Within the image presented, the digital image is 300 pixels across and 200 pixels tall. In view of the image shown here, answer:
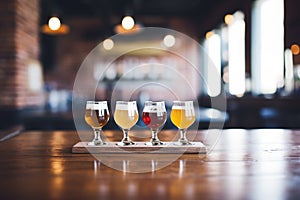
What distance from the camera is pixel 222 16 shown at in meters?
7.29

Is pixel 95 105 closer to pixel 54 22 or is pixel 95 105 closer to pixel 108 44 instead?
pixel 54 22

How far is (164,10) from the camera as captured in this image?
9617mm

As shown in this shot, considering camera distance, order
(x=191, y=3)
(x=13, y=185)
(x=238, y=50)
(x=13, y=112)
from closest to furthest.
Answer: (x=13, y=185) → (x=13, y=112) → (x=238, y=50) → (x=191, y=3)

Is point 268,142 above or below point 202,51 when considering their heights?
below

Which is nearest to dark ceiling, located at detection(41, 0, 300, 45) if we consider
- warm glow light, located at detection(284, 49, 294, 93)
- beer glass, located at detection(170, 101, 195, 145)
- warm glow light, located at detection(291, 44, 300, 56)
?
warm glow light, located at detection(291, 44, 300, 56)

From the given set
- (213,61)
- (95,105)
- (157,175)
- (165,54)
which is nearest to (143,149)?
(95,105)

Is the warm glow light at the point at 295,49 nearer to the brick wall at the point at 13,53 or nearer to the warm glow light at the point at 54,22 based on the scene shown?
the warm glow light at the point at 54,22

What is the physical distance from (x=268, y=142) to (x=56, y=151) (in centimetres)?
94

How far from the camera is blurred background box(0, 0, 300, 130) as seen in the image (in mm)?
4121

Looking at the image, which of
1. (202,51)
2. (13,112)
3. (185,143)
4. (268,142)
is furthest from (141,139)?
(202,51)

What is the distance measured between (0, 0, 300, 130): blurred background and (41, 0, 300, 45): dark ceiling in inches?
0.9

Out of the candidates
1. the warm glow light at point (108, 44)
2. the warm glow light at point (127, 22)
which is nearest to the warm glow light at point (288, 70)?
the warm glow light at point (127, 22)

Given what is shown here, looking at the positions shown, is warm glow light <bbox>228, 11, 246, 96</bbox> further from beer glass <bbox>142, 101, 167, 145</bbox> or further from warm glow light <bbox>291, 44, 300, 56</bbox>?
beer glass <bbox>142, 101, 167, 145</bbox>

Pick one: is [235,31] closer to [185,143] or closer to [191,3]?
[191,3]
